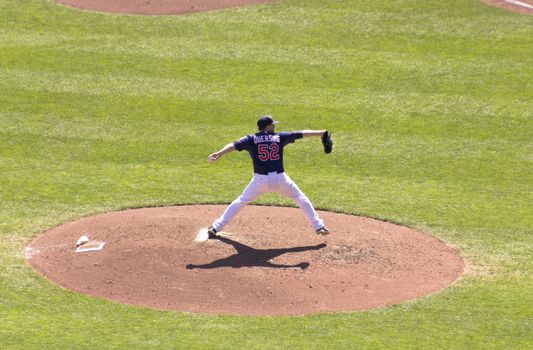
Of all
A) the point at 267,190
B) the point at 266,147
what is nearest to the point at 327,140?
the point at 266,147

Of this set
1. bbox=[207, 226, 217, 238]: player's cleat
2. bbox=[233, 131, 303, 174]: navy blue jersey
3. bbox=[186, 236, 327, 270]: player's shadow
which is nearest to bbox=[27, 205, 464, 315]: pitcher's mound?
bbox=[186, 236, 327, 270]: player's shadow

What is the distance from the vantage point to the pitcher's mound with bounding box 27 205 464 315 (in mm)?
12211

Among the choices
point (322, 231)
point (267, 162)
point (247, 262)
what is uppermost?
point (267, 162)

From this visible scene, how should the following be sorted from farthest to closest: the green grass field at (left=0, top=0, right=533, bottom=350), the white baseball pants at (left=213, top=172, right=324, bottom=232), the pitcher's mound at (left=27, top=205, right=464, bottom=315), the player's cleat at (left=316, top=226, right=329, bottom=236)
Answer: the player's cleat at (left=316, top=226, right=329, bottom=236) < the white baseball pants at (left=213, top=172, right=324, bottom=232) < the pitcher's mound at (left=27, top=205, right=464, bottom=315) < the green grass field at (left=0, top=0, right=533, bottom=350)

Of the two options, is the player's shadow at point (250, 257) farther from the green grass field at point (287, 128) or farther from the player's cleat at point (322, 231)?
the green grass field at point (287, 128)

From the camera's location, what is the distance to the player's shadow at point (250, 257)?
13180 millimetres

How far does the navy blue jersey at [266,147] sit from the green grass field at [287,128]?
2.19 metres

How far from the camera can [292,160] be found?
17969 millimetres

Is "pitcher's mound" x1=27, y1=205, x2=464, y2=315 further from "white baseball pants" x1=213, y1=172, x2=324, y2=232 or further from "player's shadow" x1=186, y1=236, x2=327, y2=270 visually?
"white baseball pants" x1=213, y1=172, x2=324, y2=232

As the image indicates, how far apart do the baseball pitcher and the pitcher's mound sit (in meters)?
0.34

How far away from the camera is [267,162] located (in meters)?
13.9

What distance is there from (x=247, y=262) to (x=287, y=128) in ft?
20.2

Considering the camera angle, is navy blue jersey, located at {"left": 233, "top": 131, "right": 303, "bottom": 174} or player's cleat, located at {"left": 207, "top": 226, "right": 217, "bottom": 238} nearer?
navy blue jersey, located at {"left": 233, "top": 131, "right": 303, "bottom": 174}

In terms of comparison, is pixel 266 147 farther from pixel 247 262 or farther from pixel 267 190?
pixel 247 262
